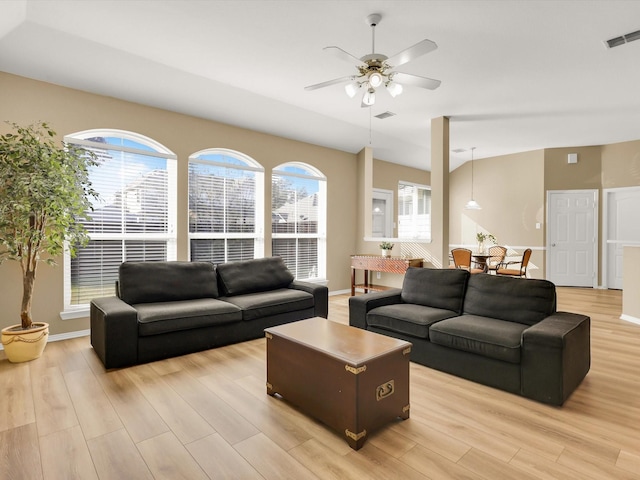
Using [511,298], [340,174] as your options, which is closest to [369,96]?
[511,298]

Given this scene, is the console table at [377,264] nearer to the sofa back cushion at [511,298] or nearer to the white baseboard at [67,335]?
the sofa back cushion at [511,298]

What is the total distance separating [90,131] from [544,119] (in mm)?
6552

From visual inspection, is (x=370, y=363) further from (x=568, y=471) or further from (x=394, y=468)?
(x=568, y=471)

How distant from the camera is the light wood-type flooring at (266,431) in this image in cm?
183

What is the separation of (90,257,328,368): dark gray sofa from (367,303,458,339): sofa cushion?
1204mm

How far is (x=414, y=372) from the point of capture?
122 inches

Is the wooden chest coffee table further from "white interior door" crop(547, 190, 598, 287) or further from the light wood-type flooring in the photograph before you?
"white interior door" crop(547, 190, 598, 287)

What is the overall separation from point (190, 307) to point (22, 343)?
1.47m

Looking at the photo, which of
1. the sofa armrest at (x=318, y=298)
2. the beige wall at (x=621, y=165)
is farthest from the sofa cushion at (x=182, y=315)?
the beige wall at (x=621, y=165)

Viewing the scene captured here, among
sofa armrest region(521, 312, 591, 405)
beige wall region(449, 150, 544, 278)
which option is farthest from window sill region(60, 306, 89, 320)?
beige wall region(449, 150, 544, 278)

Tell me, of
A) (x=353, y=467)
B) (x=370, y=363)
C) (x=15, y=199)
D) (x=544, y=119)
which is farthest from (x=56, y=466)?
(x=544, y=119)

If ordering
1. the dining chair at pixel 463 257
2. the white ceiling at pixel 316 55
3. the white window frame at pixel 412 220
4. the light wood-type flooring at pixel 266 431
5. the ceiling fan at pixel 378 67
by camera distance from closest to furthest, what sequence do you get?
the light wood-type flooring at pixel 266 431, the ceiling fan at pixel 378 67, the white ceiling at pixel 316 55, the dining chair at pixel 463 257, the white window frame at pixel 412 220

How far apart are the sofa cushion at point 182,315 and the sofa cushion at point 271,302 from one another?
0.14 metres

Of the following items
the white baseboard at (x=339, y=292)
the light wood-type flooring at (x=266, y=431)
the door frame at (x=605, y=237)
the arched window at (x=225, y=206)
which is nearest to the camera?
the light wood-type flooring at (x=266, y=431)
